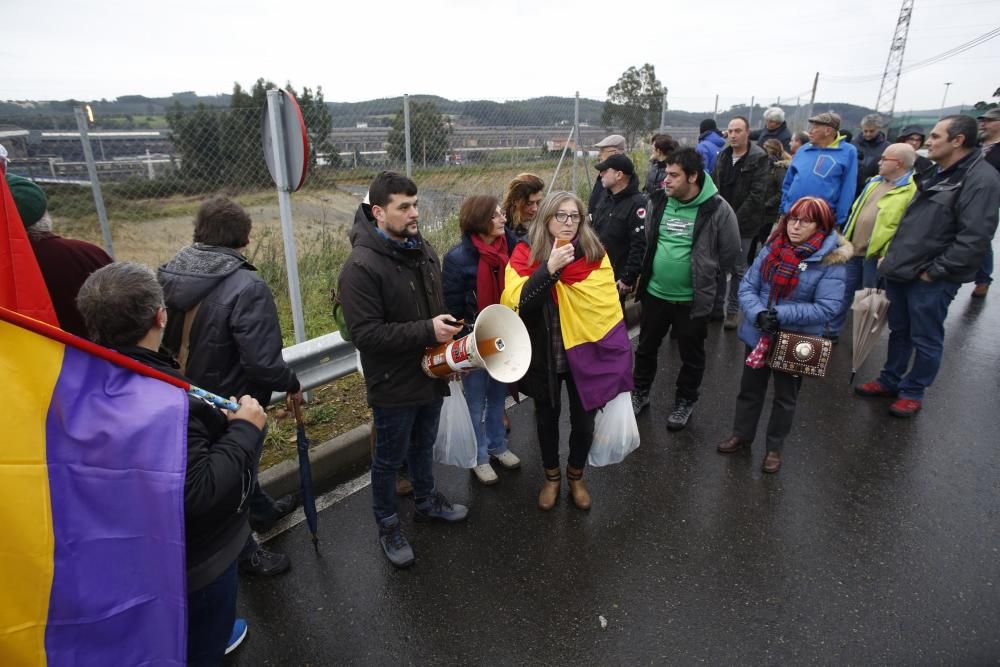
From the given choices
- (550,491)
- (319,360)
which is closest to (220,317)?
(319,360)

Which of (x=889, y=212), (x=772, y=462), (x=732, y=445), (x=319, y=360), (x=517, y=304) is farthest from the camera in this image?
(x=889, y=212)

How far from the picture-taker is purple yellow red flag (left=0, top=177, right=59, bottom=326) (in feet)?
6.76

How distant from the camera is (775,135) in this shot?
7914mm

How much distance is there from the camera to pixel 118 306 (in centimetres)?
164

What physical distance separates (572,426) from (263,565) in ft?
5.80

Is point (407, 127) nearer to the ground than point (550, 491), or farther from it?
farther from it

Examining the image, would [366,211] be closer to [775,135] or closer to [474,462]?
[474,462]

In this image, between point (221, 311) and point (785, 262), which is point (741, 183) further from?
point (221, 311)

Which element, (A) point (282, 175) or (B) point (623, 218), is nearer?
(A) point (282, 175)

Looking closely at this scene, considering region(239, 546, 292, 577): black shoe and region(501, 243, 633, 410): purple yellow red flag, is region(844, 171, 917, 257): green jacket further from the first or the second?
region(239, 546, 292, 577): black shoe

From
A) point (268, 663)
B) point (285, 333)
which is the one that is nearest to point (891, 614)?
point (268, 663)

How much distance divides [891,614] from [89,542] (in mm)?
3156

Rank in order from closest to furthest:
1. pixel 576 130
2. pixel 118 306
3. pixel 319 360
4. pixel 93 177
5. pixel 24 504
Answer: pixel 24 504, pixel 118 306, pixel 319 360, pixel 93 177, pixel 576 130

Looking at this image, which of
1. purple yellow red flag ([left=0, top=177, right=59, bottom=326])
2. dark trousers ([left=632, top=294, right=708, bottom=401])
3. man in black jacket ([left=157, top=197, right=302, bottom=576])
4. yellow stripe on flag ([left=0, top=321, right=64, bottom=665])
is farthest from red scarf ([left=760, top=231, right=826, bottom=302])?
purple yellow red flag ([left=0, top=177, right=59, bottom=326])
